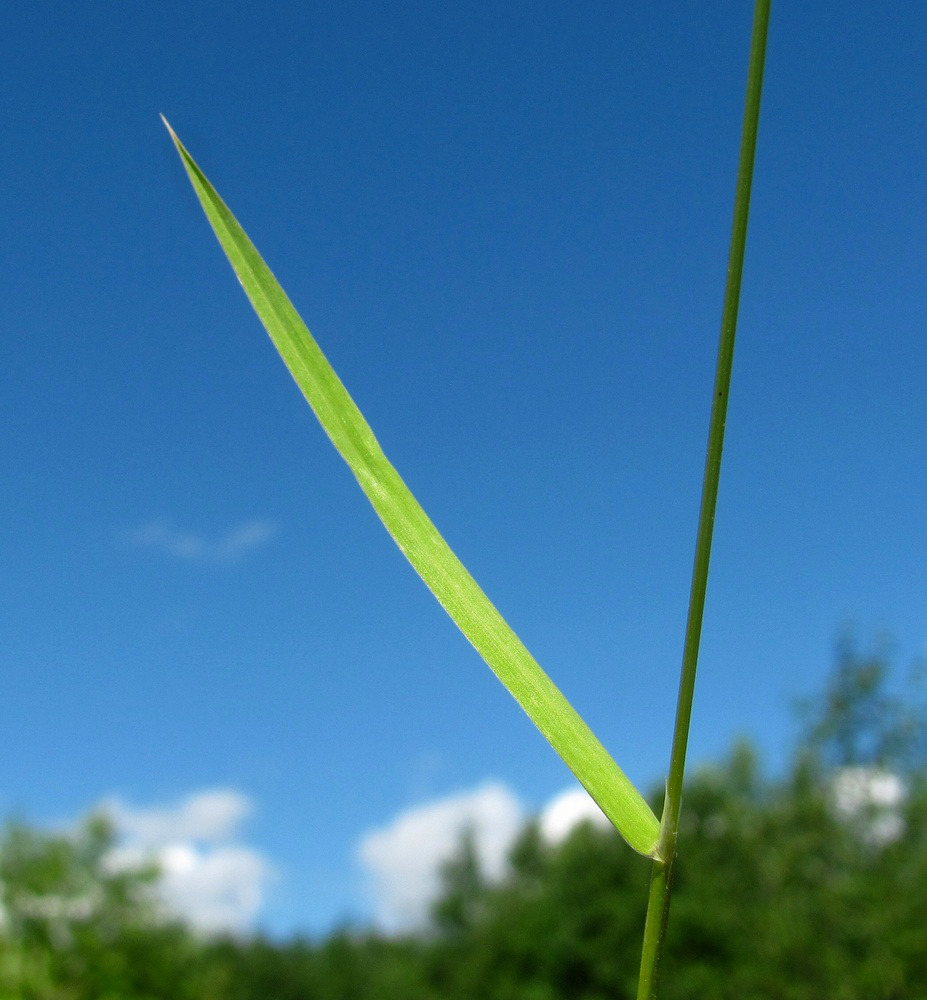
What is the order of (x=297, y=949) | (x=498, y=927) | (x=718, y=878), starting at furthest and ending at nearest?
(x=297, y=949) < (x=498, y=927) < (x=718, y=878)

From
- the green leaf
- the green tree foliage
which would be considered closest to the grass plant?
the green leaf

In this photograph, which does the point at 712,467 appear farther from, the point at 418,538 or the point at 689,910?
the point at 689,910

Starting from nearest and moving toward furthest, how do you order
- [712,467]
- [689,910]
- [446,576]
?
1. [712,467]
2. [446,576]
3. [689,910]

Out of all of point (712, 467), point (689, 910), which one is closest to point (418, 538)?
point (712, 467)

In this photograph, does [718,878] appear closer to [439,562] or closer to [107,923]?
[107,923]

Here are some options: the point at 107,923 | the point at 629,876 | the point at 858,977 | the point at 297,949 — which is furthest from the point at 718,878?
the point at 297,949

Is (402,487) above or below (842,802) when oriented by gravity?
below

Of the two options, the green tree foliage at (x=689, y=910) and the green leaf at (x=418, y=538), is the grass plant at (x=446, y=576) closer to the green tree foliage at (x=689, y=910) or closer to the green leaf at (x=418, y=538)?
the green leaf at (x=418, y=538)
